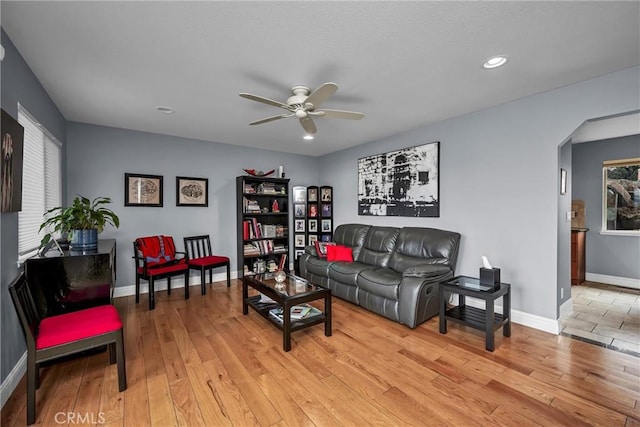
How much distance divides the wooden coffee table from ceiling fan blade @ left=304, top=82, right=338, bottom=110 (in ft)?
5.91

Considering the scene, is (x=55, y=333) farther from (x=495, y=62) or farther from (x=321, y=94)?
(x=495, y=62)

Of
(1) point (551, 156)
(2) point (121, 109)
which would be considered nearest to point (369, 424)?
(1) point (551, 156)

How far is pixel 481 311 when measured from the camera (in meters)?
3.09

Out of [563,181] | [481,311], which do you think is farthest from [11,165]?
[563,181]

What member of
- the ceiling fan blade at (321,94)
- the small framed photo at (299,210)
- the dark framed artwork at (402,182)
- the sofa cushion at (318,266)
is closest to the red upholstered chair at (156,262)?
the sofa cushion at (318,266)

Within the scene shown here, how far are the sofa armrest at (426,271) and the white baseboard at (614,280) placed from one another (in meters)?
3.69

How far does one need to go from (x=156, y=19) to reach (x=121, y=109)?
81.3 inches

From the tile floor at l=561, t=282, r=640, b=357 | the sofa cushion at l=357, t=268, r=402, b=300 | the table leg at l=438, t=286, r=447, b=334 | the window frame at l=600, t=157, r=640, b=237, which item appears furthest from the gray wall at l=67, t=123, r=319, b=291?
the window frame at l=600, t=157, r=640, b=237

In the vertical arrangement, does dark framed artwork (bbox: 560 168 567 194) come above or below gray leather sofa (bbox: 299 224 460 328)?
above

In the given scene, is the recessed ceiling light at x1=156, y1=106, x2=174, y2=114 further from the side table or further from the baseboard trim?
the baseboard trim

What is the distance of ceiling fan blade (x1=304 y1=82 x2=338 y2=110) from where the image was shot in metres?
2.11

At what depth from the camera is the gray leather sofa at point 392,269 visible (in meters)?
3.07

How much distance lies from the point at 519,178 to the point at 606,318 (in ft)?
6.42

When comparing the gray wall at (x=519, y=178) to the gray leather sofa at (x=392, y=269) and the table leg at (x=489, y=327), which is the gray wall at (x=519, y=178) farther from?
the table leg at (x=489, y=327)
